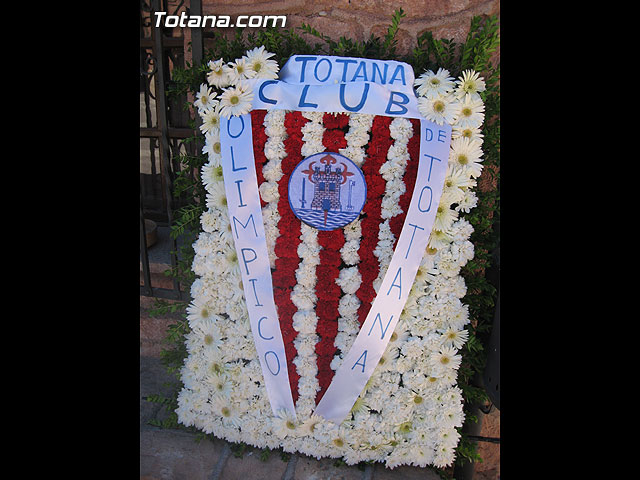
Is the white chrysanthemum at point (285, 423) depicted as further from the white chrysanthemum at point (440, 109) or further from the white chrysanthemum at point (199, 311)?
the white chrysanthemum at point (440, 109)

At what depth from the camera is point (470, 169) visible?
2102 mm

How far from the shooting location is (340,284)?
2.22 metres

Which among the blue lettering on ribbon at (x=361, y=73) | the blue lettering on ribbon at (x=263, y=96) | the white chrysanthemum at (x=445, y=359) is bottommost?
A: the white chrysanthemum at (x=445, y=359)

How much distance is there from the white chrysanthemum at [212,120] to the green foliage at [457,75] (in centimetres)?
17

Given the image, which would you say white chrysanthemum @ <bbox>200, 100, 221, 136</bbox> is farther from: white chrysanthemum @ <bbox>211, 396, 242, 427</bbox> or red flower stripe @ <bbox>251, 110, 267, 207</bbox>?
white chrysanthemum @ <bbox>211, 396, 242, 427</bbox>

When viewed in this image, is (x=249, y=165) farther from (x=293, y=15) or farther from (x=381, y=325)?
(x=381, y=325)

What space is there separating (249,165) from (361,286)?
2.55ft

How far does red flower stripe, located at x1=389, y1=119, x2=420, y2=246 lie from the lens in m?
2.12

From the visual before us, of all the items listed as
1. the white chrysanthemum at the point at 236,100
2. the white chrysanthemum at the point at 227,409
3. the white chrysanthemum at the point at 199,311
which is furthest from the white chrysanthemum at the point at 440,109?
the white chrysanthemum at the point at 227,409

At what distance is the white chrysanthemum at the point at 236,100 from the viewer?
84.9 inches

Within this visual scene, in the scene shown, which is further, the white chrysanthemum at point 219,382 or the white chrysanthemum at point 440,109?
the white chrysanthemum at point 219,382

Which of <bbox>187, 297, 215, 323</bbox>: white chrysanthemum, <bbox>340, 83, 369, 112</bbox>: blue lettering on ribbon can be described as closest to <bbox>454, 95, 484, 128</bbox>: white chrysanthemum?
<bbox>340, 83, 369, 112</bbox>: blue lettering on ribbon

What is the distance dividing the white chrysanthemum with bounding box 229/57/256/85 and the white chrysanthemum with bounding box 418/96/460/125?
800 millimetres

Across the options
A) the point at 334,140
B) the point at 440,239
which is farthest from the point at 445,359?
the point at 334,140
